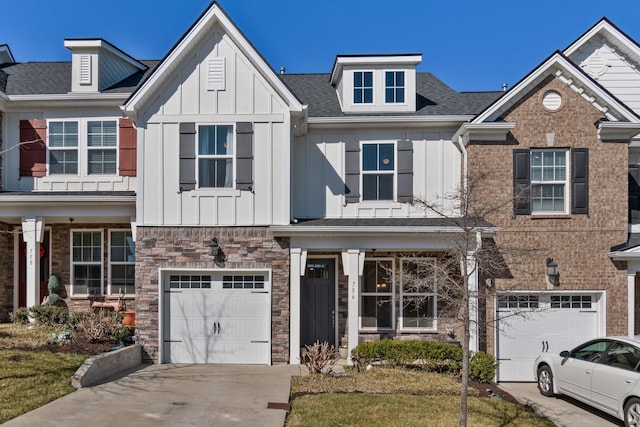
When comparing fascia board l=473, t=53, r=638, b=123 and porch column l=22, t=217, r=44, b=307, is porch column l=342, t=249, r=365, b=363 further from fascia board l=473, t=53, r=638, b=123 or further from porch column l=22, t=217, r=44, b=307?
porch column l=22, t=217, r=44, b=307

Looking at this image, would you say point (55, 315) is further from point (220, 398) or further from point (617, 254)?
point (617, 254)

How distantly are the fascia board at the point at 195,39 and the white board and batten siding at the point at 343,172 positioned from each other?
1.77 metres

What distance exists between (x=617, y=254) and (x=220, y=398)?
369 inches

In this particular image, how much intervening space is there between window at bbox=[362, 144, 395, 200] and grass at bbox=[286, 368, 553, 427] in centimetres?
458

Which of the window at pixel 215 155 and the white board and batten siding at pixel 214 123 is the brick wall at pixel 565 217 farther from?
the window at pixel 215 155

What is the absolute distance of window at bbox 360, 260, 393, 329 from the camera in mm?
13516

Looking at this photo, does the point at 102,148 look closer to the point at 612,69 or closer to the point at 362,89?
the point at 362,89

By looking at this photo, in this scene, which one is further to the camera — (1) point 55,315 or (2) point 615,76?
(2) point 615,76

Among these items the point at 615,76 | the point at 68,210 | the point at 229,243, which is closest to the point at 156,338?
the point at 229,243

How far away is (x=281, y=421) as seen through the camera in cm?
798

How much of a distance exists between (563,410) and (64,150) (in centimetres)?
1352

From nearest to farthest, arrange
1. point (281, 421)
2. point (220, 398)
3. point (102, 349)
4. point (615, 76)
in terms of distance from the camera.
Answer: point (281, 421), point (220, 398), point (102, 349), point (615, 76)

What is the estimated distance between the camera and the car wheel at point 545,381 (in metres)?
10.6

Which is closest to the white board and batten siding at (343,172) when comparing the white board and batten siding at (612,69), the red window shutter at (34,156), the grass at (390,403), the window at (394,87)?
the window at (394,87)
